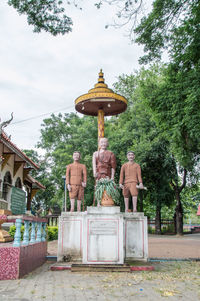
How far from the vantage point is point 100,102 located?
941 centimetres

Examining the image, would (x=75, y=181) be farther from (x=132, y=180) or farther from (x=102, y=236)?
(x=102, y=236)

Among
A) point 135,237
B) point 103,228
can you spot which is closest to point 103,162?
point 103,228

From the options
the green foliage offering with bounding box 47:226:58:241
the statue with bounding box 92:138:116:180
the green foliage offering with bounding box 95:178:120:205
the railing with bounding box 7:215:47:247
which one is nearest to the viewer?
the railing with bounding box 7:215:47:247

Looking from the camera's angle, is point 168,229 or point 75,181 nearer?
point 75,181

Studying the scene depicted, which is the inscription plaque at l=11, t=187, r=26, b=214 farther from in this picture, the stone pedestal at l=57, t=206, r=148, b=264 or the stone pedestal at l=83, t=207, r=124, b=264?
the stone pedestal at l=83, t=207, r=124, b=264

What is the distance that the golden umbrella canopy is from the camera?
912 cm

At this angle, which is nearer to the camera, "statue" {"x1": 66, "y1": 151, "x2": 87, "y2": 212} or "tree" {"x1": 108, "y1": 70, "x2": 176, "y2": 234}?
"statue" {"x1": 66, "y1": 151, "x2": 87, "y2": 212}

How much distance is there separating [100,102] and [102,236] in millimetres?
4459

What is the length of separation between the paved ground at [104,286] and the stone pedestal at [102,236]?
58cm

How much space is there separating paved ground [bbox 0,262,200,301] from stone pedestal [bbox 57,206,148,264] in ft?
1.91

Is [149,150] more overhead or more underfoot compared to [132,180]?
more overhead

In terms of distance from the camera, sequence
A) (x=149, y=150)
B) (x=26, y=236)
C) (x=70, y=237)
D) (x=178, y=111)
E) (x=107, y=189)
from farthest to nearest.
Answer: (x=149, y=150)
(x=178, y=111)
(x=70, y=237)
(x=107, y=189)
(x=26, y=236)

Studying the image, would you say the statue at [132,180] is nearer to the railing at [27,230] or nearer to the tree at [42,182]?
the railing at [27,230]

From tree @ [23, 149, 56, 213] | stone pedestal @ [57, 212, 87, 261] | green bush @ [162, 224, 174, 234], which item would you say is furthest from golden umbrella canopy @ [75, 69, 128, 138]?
green bush @ [162, 224, 174, 234]
